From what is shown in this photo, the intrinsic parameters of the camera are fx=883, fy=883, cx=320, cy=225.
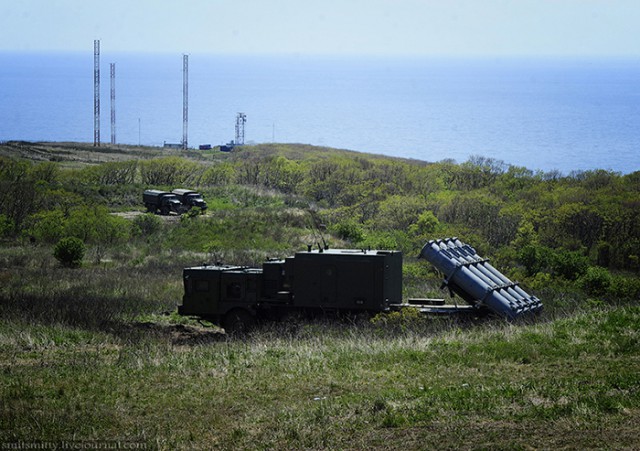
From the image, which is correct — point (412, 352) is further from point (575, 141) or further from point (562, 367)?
point (575, 141)

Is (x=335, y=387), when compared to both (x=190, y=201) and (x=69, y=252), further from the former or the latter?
(x=190, y=201)

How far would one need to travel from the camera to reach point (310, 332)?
1906cm

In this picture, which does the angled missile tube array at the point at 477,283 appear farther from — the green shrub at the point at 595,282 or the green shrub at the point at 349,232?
the green shrub at the point at 349,232

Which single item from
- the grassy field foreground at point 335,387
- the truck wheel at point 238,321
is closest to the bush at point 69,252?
the truck wheel at point 238,321

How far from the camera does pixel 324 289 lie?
20625 mm

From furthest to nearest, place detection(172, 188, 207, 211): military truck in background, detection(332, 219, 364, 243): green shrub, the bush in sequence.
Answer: detection(172, 188, 207, 211): military truck in background → detection(332, 219, 364, 243): green shrub → the bush

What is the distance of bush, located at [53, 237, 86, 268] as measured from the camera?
33812mm

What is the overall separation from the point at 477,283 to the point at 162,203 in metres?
33.8

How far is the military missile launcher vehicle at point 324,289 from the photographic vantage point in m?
20.5

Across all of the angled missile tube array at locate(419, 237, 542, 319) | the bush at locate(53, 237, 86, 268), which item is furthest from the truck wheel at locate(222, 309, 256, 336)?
the bush at locate(53, 237, 86, 268)

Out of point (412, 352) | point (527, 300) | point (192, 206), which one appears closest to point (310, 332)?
point (412, 352)

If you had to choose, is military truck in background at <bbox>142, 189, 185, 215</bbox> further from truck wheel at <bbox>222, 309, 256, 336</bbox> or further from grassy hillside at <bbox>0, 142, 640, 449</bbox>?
truck wheel at <bbox>222, 309, 256, 336</bbox>

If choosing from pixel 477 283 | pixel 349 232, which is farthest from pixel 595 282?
pixel 349 232

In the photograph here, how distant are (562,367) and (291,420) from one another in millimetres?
5279
